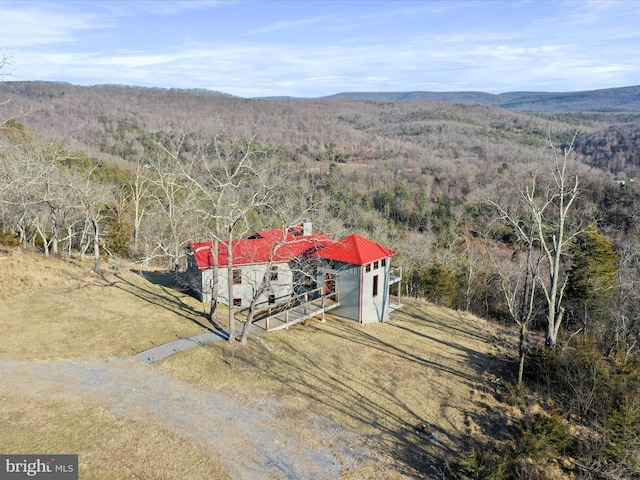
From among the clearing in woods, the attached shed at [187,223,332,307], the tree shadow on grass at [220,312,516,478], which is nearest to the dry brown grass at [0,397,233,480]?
the clearing in woods

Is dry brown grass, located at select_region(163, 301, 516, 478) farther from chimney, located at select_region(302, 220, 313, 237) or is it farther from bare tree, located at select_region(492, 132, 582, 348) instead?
chimney, located at select_region(302, 220, 313, 237)

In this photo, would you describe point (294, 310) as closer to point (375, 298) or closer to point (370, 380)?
point (375, 298)

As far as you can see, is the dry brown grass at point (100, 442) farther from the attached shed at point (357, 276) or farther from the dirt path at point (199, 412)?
the attached shed at point (357, 276)

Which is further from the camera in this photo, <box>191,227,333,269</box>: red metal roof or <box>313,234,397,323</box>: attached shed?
<box>191,227,333,269</box>: red metal roof

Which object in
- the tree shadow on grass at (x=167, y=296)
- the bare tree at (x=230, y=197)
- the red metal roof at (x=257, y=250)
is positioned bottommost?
the tree shadow on grass at (x=167, y=296)

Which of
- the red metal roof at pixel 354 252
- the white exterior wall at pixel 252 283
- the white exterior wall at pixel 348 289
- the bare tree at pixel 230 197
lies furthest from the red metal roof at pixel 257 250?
the white exterior wall at pixel 348 289
